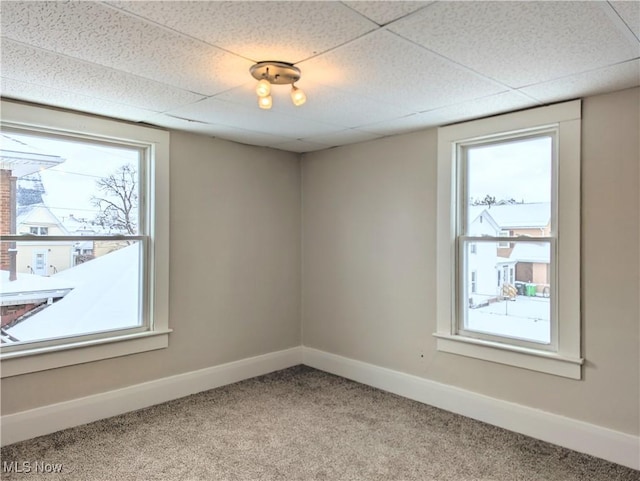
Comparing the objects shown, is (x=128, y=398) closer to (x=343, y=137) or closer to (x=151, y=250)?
(x=151, y=250)

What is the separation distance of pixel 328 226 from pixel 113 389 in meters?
2.43

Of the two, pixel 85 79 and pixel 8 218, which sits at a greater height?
pixel 85 79

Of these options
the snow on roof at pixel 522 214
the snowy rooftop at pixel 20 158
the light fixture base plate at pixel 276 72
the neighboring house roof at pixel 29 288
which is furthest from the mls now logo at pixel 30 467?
the snow on roof at pixel 522 214

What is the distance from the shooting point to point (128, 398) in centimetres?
345

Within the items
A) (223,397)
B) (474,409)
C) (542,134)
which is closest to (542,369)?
(474,409)

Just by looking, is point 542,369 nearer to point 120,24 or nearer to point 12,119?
point 120,24

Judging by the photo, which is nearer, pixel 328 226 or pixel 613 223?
pixel 613 223

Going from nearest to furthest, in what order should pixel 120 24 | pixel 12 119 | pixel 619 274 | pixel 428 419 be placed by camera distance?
pixel 120 24 → pixel 619 274 → pixel 12 119 → pixel 428 419

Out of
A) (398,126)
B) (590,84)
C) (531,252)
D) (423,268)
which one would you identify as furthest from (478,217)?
(590,84)

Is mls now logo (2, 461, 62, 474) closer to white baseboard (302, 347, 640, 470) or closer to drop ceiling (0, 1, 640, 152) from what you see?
drop ceiling (0, 1, 640, 152)

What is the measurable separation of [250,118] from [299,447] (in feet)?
7.81

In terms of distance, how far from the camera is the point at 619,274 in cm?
271

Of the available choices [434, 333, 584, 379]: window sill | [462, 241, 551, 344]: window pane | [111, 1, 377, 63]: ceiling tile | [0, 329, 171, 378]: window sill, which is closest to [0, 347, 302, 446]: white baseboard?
[0, 329, 171, 378]: window sill

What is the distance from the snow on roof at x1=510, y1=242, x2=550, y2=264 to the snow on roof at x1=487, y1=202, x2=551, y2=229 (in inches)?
5.5
